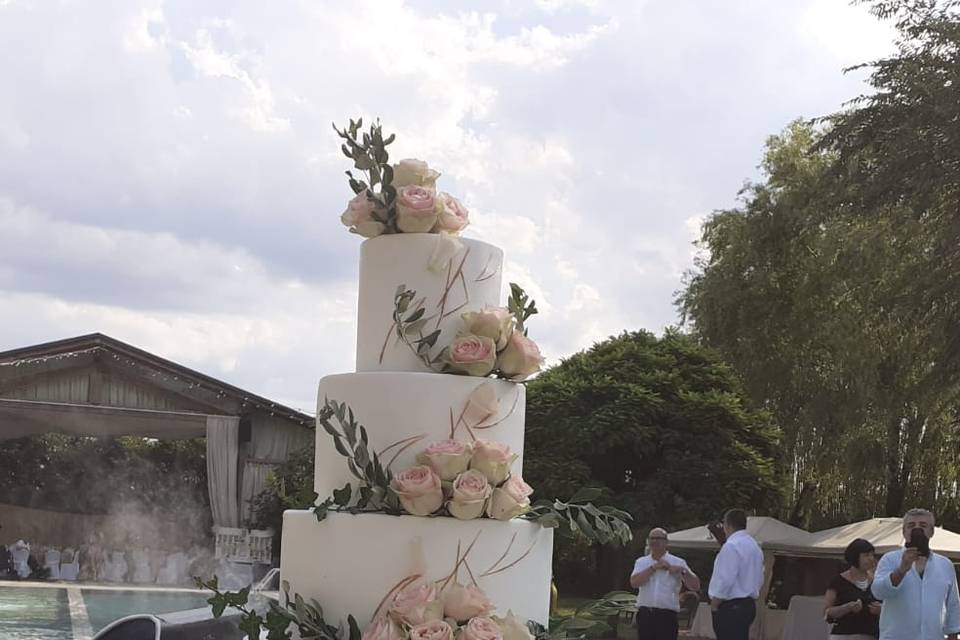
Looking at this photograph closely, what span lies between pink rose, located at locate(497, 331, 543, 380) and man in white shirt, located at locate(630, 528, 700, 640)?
6.04 metres

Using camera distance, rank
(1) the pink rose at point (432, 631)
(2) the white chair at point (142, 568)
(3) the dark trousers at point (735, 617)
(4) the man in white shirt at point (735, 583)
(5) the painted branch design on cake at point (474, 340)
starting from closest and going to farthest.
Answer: (1) the pink rose at point (432, 631), (5) the painted branch design on cake at point (474, 340), (4) the man in white shirt at point (735, 583), (3) the dark trousers at point (735, 617), (2) the white chair at point (142, 568)

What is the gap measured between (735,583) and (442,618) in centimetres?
645

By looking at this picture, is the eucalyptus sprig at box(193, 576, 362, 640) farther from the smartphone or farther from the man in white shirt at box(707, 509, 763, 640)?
the man in white shirt at box(707, 509, 763, 640)

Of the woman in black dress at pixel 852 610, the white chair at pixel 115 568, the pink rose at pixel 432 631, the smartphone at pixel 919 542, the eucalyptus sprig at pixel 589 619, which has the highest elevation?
the smartphone at pixel 919 542

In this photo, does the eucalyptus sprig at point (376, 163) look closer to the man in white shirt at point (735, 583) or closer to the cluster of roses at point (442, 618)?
the cluster of roses at point (442, 618)

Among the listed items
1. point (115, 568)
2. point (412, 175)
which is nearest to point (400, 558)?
point (412, 175)

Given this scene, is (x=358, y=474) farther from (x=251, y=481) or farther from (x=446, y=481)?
(x=251, y=481)

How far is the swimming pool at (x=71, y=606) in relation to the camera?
15.3m

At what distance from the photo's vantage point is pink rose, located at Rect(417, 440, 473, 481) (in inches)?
166

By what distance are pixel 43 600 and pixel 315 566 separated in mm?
15885

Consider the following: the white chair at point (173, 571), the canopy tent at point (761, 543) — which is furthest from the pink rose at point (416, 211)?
the white chair at point (173, 571)

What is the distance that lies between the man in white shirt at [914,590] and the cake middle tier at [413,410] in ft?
11.8

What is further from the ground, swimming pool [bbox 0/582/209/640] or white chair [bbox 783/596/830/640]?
white chair [bbox 783/596/830/640]

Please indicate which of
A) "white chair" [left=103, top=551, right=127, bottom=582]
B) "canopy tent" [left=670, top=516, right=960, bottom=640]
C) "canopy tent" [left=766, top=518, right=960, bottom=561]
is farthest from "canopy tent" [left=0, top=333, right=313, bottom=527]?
"canopy tent" [left=766, top=518, right=960, bottom=561]
